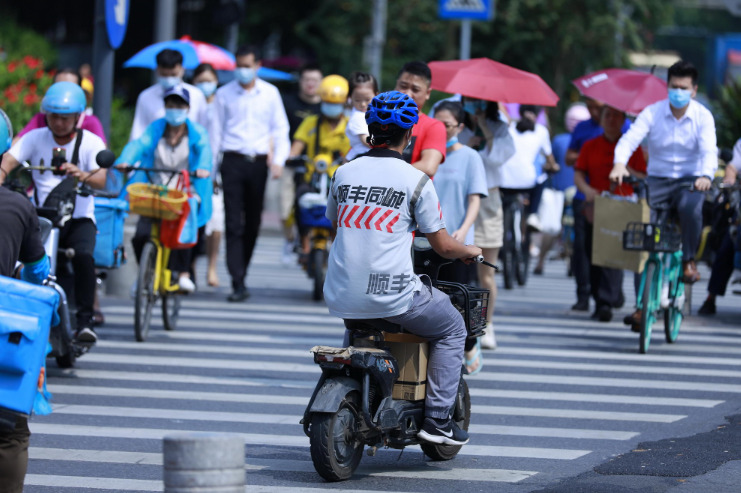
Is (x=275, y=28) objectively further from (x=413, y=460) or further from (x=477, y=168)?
(x=413, y=460)

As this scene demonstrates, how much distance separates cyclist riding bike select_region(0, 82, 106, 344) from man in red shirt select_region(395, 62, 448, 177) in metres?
2.27

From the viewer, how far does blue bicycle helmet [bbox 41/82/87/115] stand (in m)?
9.76

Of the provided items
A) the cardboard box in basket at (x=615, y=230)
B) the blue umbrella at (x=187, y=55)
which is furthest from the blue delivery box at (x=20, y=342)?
the blue umbrella at (x=187, y=55)

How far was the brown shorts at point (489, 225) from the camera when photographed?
11.2 meters

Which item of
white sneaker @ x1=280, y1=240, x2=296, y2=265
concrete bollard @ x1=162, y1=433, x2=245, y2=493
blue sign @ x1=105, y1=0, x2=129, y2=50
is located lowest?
white sneaker @ x1=280, y1=240, x2=296, y2=265

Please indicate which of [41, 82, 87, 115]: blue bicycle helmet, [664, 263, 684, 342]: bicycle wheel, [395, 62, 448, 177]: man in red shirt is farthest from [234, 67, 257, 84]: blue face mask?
[395, 62, 448, 177]: man in red shirt

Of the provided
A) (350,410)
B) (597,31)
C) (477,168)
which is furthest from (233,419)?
(597,31)

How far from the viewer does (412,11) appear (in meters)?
32.8

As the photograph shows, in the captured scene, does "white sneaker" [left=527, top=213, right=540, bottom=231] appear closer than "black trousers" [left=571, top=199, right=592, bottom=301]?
No

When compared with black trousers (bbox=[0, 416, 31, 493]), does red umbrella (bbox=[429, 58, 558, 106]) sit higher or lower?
higher

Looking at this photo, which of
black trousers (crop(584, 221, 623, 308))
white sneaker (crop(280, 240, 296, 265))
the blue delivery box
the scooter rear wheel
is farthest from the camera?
white sneaker (crop(280, 240, 296, 265))

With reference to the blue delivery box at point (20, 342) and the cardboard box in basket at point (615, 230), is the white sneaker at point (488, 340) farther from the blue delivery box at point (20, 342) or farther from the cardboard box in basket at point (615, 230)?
the blue delivery box at point (20, 342)

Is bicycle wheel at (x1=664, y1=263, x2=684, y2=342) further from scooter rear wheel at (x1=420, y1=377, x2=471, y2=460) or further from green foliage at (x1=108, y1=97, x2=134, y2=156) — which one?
green foliage at (x1=108, y1=97, x2=134, y2=156)

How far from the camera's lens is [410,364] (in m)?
7.05
